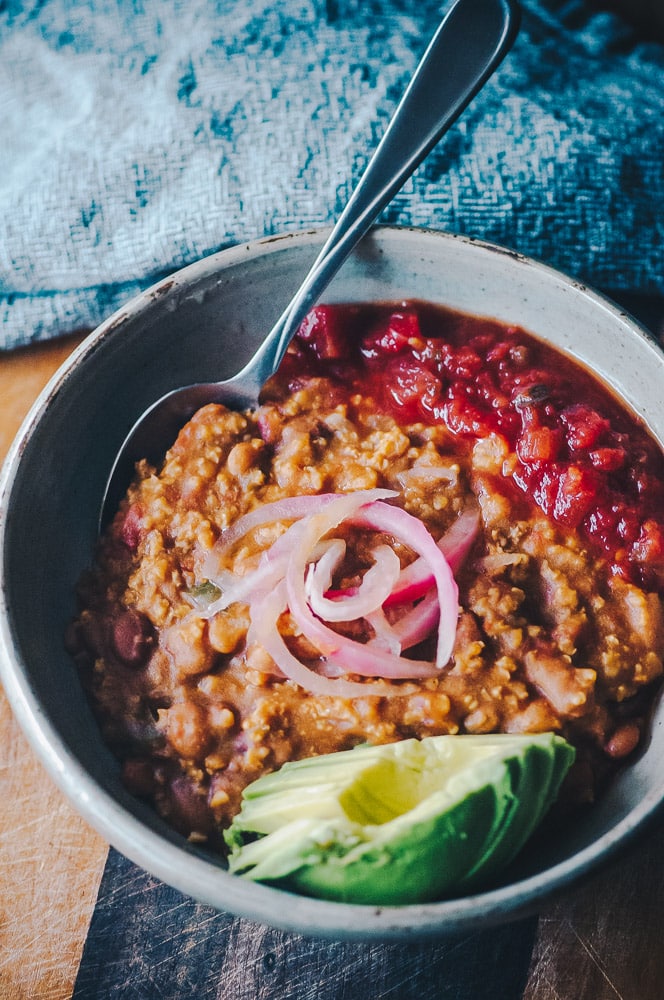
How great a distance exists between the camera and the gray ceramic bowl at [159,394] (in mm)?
2451

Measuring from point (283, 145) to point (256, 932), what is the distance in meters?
3.09

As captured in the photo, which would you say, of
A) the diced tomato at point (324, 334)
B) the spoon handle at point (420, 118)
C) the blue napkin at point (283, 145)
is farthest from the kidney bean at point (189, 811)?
the blue napkin at point (283, 145)

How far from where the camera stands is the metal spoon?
2.97 m

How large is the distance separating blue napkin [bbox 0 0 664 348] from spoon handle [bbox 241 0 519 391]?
2.01 feet

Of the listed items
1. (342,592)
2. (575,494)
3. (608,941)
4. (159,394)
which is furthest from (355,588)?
(608,941)

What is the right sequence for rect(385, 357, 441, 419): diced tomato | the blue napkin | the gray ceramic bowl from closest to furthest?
1. the gray ceramic bowl
2. rect(385, 357, 441, 419): diced tomato
3. the blue napkin

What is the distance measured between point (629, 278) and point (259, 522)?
6.52 feet

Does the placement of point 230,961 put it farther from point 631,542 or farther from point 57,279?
point 57,279

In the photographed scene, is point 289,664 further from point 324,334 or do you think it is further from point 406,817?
point 324,334

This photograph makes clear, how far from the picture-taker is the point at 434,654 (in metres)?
2.71

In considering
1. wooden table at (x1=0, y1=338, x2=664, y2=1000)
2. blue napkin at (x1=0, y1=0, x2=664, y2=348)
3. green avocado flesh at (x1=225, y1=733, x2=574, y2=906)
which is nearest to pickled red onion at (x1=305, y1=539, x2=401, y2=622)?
green avocado flesh at (x1=225, y1=733, x2=574, y2=906)

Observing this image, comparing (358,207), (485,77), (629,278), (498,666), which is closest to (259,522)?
(498,666)

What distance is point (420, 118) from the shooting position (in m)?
3.02

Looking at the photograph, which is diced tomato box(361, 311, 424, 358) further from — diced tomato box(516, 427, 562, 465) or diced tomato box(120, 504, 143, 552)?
diced tomato box(120, 504, 143, 552)
